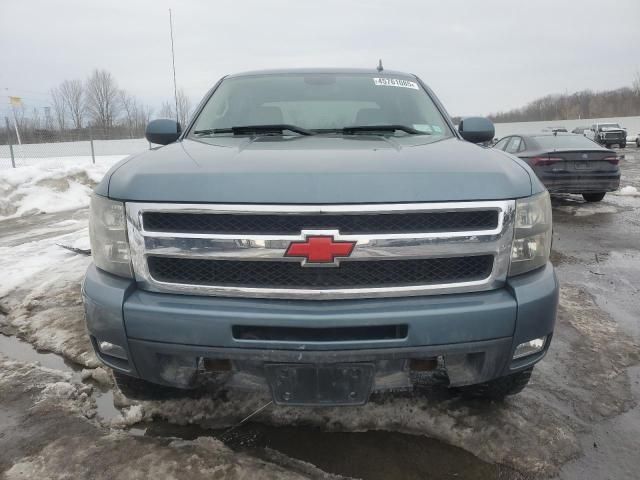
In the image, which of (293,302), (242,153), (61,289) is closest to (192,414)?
(293,302)

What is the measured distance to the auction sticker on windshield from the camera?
325cm

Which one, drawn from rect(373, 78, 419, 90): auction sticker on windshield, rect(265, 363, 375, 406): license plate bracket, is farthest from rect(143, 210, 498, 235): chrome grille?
rect(373, 78, 419, 90): auction sticker on windshield

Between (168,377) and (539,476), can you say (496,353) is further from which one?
(168,377)

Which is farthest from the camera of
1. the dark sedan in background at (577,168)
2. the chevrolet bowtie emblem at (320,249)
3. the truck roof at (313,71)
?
the dark sedan in background at (577,168)

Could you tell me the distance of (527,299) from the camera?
179 centimetres

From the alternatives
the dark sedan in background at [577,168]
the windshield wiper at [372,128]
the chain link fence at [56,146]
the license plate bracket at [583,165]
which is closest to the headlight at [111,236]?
the windshield wiper at [372,128]

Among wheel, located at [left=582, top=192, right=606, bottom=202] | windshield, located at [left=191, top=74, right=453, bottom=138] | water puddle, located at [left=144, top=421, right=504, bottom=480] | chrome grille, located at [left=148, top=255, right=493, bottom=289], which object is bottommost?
water puddle, located at [left=144, top=421, right=504, bottom=480]

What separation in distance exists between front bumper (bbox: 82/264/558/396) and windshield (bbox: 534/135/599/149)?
28.1 ft

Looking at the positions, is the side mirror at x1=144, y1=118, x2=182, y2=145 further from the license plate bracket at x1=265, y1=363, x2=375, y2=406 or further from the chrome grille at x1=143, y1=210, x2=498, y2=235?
the license plate bracket at x1=265, y1=363, x2=375, y2=406

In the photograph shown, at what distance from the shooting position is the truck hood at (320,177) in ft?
5.60

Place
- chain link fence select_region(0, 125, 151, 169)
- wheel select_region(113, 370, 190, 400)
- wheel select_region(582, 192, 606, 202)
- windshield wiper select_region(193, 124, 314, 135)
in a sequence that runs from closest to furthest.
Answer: wheel select_region(113, 370, 190, 400), windshield wiper select_region(193, 124, 314, 135), wheel select_region(582, 192, 606, 202), chain link fence select_region(0, 125, 151, 169)

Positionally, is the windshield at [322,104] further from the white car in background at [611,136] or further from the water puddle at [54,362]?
the white car in background at [611,136]

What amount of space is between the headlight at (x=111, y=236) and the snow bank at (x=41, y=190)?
8.51 m

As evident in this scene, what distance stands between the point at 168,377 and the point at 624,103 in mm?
79874
